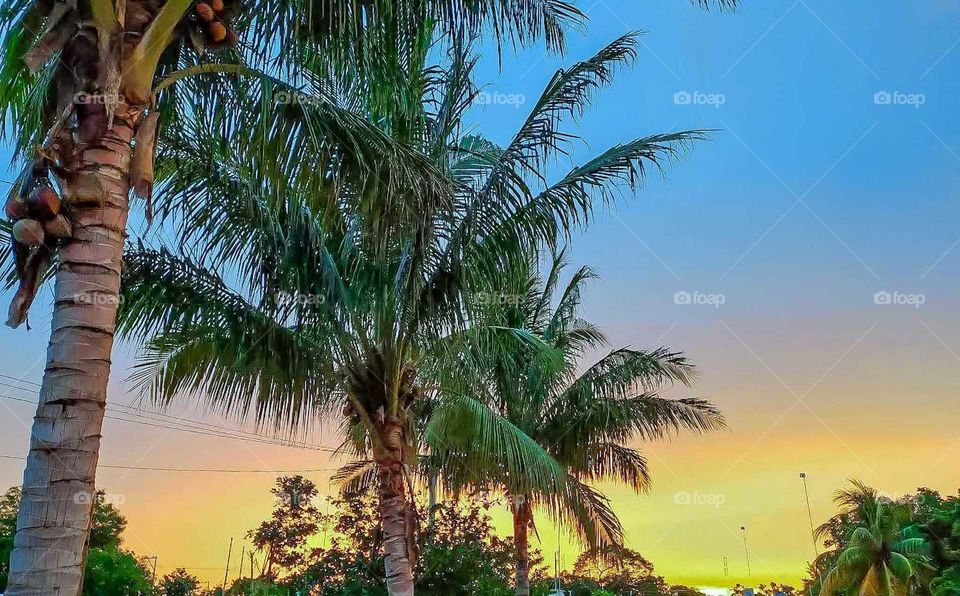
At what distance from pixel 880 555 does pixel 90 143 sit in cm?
3244

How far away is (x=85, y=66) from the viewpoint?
127 inches

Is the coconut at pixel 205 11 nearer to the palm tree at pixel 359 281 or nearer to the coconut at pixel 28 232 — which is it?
the coconut at pixel 28 232

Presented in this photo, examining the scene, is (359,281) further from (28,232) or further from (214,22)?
(28,232)

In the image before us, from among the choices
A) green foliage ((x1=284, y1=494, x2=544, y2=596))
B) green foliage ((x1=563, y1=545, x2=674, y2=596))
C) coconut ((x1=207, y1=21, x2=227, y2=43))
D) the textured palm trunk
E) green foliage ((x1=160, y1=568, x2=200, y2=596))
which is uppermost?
coconut ((x1=207, y1=21, x2=227, y2=43))

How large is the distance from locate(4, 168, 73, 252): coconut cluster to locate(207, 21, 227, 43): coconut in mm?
1180

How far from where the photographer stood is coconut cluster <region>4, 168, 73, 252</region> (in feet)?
9.53

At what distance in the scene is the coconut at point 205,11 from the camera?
355 centimetres

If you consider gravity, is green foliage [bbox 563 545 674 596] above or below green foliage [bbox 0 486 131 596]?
below

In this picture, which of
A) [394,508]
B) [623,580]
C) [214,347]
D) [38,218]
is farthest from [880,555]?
[38,218]

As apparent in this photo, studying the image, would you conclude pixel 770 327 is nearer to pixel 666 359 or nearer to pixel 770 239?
pixel 770 239

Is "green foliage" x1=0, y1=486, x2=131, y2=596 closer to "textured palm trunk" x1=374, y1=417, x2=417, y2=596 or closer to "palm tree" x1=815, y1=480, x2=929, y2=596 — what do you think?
"textured palm trunk" x1=374, y1=417, x2=417, y2=596

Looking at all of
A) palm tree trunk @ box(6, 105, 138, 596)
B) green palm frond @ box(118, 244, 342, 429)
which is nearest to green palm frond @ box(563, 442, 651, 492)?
green palm frond @ box(118, 244, 342, 429)

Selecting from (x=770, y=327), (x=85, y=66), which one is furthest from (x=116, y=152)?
(x=770, y=327)

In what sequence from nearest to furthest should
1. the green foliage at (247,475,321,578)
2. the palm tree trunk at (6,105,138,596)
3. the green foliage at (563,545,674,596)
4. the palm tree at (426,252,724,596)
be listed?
the palm tree trunk at (6,105,138,596) → the palm tree at (426,252,724,596) → the green foliage at (247,475,321,578) → the green foliage at (563,545,674,596)
